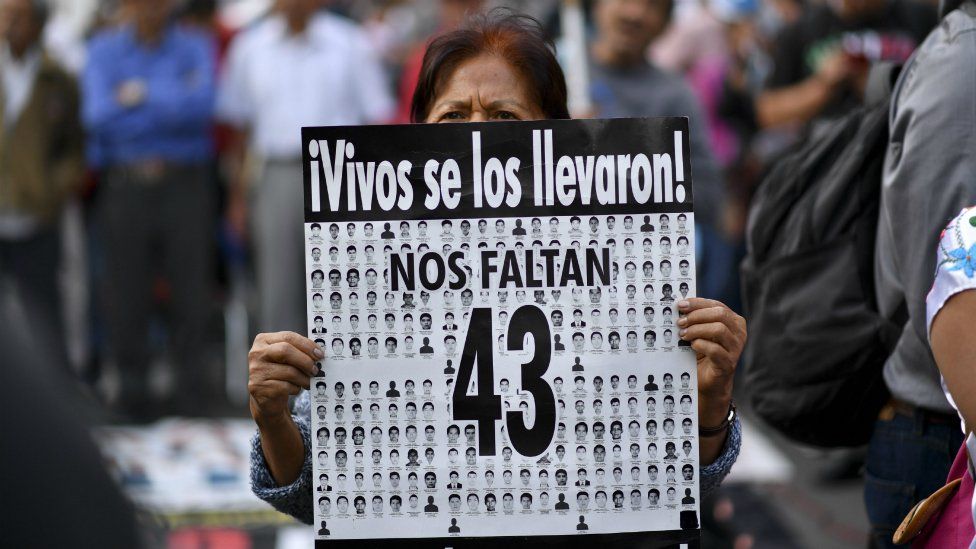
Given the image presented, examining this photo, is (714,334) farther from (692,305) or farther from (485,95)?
(485,95)

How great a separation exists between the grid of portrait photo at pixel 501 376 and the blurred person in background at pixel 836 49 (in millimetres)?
4524

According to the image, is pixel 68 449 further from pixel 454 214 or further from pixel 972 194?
pixel 972 194

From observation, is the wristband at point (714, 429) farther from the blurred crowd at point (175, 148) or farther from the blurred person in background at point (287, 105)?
the blurred person in background at point (287, 105)

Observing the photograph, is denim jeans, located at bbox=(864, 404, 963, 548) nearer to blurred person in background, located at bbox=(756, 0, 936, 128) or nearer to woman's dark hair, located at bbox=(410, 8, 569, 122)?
woman's dark hair, located at bbox=(410, 8, 569, 122)

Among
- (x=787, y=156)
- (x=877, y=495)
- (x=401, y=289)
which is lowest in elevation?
(x=877, y=495)

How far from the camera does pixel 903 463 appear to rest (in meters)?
3.20

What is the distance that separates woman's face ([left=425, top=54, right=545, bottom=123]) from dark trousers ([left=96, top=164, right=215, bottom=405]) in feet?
17.8

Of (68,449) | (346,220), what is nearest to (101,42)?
(346,220)

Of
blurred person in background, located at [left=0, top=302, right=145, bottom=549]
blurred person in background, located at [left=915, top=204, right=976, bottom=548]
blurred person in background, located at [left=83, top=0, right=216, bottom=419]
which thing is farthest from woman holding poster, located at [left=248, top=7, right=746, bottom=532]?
blurred person in background, located at [left=83, top=0, right=216, bottom=419]

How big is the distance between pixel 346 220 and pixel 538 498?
0.62m

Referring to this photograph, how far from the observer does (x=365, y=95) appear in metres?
8.20

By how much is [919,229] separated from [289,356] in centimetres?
138

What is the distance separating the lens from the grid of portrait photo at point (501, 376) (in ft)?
8.61

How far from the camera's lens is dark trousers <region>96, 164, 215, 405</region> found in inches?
320
